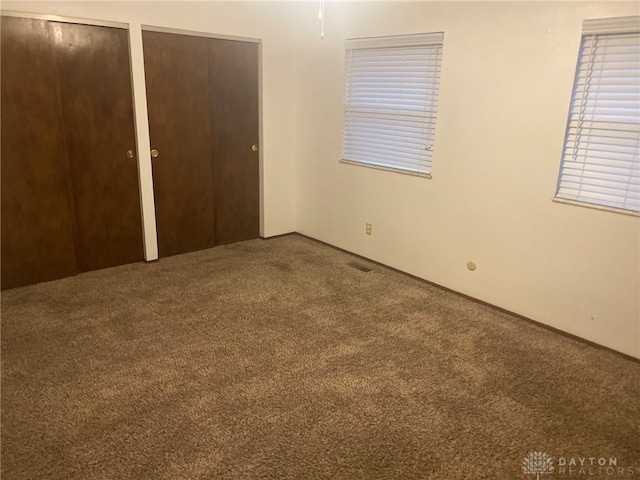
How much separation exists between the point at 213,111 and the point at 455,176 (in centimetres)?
225

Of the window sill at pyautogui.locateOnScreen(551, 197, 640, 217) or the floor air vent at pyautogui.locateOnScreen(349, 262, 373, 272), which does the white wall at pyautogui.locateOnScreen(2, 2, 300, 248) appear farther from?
the window sill at pyautogui.locateOnScreen(551, 197, 640, 217)

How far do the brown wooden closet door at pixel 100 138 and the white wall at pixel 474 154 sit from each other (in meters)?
0.22

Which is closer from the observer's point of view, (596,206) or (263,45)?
(596,206)

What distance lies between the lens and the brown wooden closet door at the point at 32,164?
3.20 metres

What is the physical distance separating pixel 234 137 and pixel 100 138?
3.99 feet

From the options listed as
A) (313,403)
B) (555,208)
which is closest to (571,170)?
(555,208)

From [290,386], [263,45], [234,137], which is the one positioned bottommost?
[290,386]

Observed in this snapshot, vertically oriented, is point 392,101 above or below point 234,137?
above

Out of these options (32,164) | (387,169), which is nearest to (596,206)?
(387,169)

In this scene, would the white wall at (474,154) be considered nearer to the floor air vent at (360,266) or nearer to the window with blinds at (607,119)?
the window with blinds at (607,119)

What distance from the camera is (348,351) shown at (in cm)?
280

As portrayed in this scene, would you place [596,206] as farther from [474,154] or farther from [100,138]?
[100,138]

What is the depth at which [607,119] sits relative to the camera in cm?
267

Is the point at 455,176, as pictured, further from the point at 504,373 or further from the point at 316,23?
the point at 316,23
